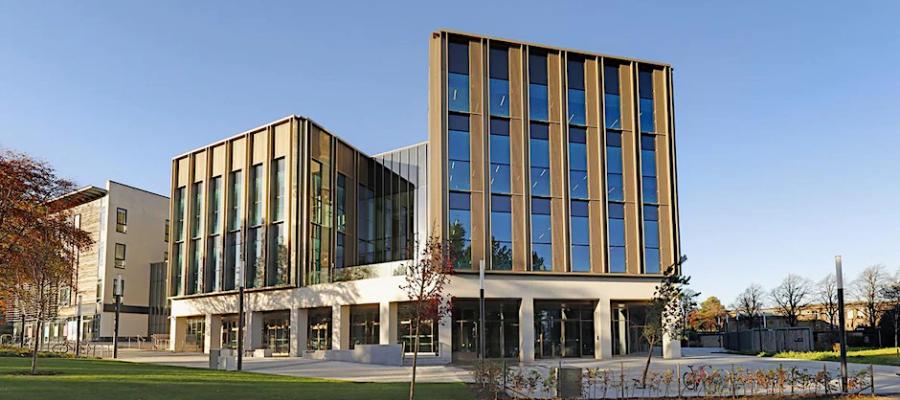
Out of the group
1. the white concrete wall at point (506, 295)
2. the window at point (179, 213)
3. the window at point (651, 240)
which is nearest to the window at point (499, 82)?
the white concrete wall at point (506, 295)

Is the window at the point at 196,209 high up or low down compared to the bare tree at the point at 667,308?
up

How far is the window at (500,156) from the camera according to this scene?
44.4 metres

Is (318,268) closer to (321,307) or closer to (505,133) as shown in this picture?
(321,307)

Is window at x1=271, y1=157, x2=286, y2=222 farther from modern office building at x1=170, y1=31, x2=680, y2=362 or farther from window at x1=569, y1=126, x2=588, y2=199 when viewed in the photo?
window at x1=569, y1=126, x2=588, y2=199

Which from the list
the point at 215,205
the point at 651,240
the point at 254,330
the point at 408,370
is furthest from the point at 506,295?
the point at 215,205

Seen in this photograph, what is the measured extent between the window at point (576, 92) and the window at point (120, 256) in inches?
2019

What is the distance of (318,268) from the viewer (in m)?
51.1

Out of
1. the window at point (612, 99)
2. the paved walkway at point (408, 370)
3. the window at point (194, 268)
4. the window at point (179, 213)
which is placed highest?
the window at point (612, 99)

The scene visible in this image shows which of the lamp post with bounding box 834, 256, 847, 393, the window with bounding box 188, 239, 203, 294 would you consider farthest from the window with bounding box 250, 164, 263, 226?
the lamp post with bounding box 834, 256, 847, 393

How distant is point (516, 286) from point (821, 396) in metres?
22.0

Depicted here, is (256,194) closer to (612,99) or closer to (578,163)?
(578,163)

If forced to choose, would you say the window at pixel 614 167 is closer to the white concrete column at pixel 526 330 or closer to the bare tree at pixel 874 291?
the white concrete column at pixel 526 330

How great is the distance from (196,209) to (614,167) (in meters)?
32.5

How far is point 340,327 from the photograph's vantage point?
1833 inches
